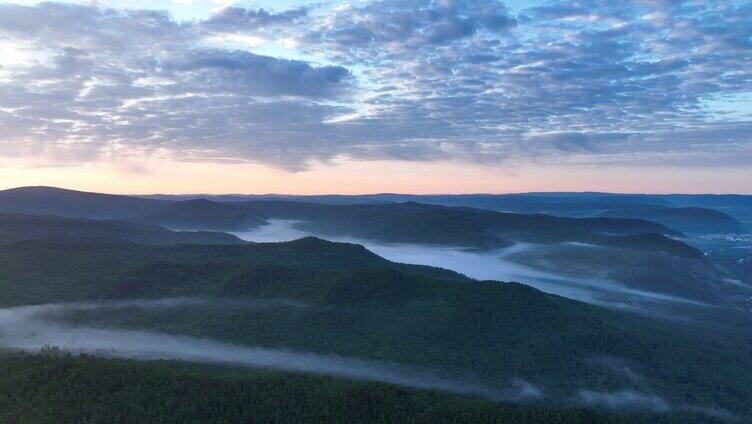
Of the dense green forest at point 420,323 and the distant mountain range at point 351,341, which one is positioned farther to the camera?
the dense green forest at point 420,323

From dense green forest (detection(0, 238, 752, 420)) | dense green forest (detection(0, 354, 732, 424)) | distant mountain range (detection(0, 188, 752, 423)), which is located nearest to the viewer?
dense green forest (detection(0, 354, 732, 424))

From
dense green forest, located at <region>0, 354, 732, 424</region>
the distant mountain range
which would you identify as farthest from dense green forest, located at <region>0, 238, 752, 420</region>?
dense green forest, located at <region>0, 354, 732, 424</region>

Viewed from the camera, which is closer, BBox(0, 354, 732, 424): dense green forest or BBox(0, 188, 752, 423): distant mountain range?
BBox(0, 354, 732, 424): dense green forest

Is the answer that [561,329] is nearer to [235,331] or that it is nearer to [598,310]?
[598,310]

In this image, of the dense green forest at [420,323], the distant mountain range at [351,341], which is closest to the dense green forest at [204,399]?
the distant mountain range at [351,341]

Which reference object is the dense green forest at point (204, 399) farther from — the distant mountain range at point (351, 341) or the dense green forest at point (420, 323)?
the dense green forest at point (420, 323)

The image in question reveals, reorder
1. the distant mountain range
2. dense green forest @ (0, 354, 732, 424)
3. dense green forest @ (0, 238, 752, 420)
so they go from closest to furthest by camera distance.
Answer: dense green forest @ (0, 354, 732, 424) < the distant mountain range < dense green forest @ (0, 238, 752, 420)

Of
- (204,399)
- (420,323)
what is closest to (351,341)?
(420,323)

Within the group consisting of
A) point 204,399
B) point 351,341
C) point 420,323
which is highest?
point 204,399

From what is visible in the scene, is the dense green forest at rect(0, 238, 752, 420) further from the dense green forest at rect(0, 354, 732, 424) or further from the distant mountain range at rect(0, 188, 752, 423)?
the dense green forest at rect(0, 354, 732, 424)

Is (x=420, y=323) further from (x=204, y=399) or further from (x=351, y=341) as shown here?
(x=204, y=399)
